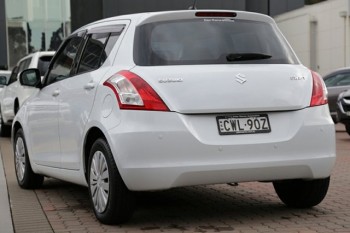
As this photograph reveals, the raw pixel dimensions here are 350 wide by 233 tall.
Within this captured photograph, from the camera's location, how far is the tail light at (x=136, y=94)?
4945 mm

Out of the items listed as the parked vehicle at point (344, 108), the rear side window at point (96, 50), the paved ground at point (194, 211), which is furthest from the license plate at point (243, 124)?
the parked vehicle at point (344, 108)

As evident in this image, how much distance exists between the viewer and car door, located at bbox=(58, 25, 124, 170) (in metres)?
5.64

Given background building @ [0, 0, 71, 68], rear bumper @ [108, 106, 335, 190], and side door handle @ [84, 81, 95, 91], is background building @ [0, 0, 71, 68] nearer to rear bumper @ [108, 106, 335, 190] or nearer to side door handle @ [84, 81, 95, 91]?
side door handle @ [84, 81, 95, 91]

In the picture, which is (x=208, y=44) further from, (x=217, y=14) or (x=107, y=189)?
(x=107, y=189)

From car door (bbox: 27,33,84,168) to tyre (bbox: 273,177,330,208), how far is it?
2191 millimetres

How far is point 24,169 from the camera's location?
7512 millimetres

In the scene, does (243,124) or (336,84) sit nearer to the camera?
(243,124)

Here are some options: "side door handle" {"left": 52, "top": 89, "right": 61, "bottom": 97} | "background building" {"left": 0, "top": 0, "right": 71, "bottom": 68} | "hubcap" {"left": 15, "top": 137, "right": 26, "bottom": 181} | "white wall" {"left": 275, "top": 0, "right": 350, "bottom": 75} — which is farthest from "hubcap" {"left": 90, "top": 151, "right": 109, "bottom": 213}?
"background building" {"left": 0, "top": 0, "right": 71, "bottom": 68}

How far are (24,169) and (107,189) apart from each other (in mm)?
2565

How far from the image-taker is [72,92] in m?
6.05

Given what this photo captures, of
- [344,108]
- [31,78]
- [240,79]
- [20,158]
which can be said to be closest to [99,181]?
[240,79]

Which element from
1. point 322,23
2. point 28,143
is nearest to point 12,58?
point 322,23

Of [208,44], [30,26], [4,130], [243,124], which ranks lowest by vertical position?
[4,130]

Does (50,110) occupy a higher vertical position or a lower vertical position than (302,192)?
higher
